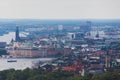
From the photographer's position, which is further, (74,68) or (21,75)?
(74,68)

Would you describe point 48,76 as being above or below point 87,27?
above

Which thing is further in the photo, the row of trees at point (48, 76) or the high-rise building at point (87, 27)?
the high-rise building at point (87, 27)

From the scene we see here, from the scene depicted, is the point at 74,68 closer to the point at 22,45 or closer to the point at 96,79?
the point at 96,79

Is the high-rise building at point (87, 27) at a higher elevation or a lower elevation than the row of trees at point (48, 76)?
lower

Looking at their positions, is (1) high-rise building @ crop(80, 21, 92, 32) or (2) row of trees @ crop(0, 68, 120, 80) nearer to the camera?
(2) row of trees @ crop(0, 68, 120, 80)

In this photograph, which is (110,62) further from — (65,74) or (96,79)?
(96,79)

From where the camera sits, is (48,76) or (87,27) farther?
(87,27)

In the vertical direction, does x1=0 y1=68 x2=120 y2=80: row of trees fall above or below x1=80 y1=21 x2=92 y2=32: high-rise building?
above

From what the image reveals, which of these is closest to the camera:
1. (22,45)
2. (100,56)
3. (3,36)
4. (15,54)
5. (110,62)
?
(110,62)

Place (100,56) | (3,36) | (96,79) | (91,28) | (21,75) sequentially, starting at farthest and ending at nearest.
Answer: (91,28) → (3,36) → (100,56) → (21,75) → (96,79)

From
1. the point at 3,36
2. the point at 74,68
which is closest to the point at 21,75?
the point at 74,68
